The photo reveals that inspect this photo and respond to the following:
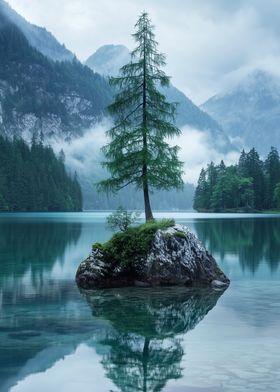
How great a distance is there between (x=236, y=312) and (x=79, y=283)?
35.1ft

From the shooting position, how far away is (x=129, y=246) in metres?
29.2

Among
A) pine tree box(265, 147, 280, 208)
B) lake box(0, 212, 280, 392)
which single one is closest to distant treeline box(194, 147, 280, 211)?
pine tree box(265, 147, 280, 208)

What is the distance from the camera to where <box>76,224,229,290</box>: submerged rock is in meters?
29.0

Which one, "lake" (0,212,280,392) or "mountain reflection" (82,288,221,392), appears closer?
"lake" (0,212,280,392)

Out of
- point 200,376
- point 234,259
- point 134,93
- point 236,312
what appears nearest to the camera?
point 200,376

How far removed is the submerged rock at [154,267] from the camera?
1141 inches

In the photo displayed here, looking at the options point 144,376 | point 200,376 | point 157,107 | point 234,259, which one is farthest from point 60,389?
point 234,259

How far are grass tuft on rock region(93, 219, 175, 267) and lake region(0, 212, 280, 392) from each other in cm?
220

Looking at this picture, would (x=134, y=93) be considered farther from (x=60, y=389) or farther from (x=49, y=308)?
(x=60, y=389)

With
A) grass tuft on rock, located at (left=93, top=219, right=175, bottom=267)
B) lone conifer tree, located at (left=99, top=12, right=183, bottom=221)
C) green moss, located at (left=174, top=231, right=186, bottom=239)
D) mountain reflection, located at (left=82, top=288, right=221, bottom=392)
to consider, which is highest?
lone conifer tree, located at (left=99, top=12, right=183, bottom=221)

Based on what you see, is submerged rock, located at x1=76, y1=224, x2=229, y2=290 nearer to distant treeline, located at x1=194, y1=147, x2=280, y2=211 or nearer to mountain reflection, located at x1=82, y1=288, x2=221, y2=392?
mountain reflection, located at x1=82, y1=288, x2=221, y2=392

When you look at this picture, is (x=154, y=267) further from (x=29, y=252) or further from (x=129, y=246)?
(x=29, y=252)

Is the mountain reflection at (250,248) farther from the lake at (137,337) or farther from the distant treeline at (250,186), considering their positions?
the distant treeline at (250,186)

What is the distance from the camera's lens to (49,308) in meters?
22.5
